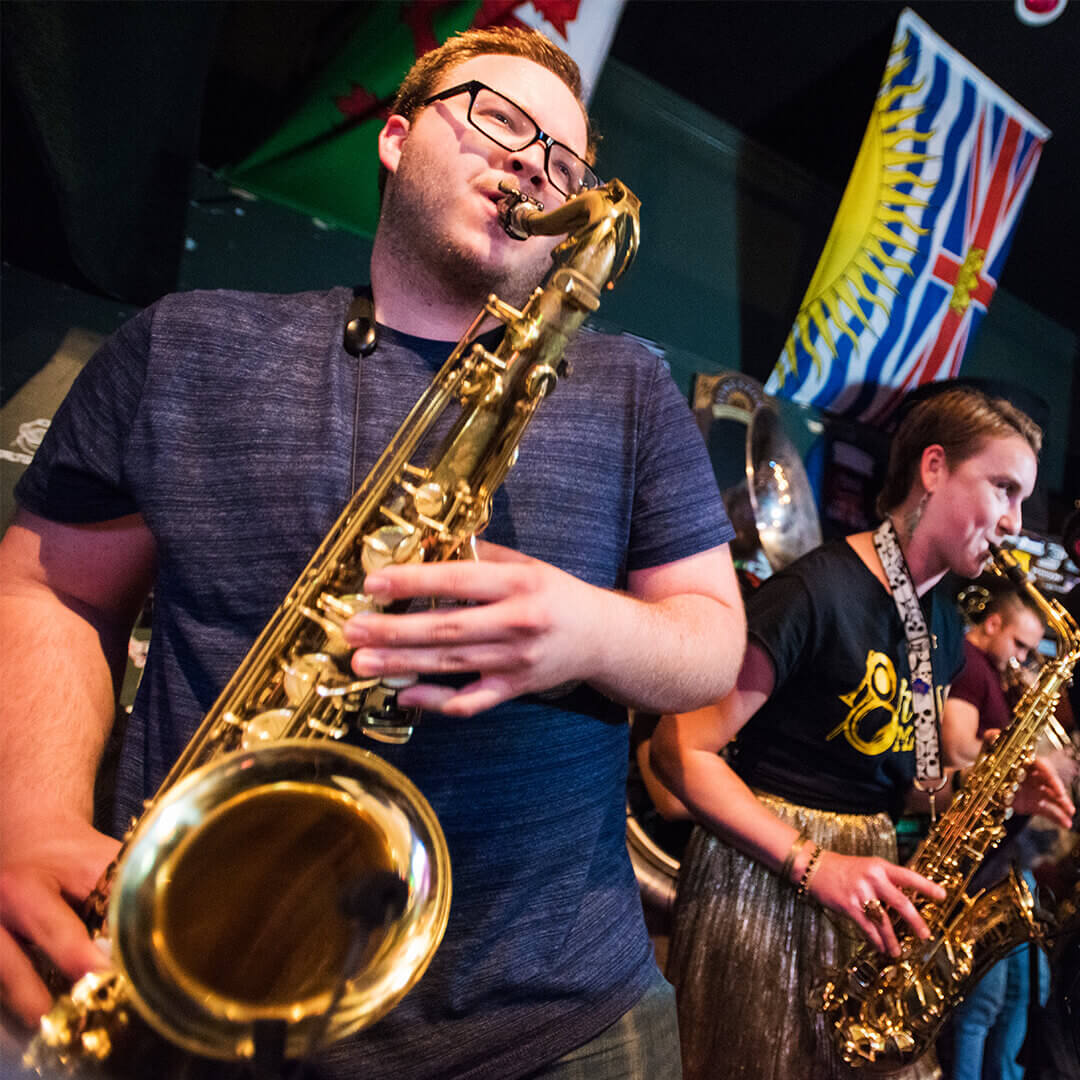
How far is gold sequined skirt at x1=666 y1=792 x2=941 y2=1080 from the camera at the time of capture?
206 centimetres

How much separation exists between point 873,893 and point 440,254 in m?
1.88

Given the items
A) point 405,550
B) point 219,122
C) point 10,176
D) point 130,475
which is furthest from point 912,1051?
point 219,122

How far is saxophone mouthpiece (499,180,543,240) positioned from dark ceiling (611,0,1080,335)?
272cm

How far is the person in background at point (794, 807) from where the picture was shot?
6.56 feet

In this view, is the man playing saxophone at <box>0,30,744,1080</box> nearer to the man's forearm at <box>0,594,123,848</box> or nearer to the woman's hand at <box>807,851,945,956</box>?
the man's forearm at <box>0,594,123,848</box>

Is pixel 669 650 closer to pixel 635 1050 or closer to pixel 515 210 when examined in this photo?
pixel 635 1050

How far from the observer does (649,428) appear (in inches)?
53.4

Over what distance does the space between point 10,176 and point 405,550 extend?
1.78m

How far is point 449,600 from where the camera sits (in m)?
1.05

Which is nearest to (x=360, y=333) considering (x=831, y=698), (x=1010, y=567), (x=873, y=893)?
(x=831, y=698)

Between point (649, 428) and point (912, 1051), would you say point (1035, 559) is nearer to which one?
point (912, 1051)

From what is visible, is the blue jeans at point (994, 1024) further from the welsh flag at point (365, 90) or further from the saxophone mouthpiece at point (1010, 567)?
the welsh flag at point (365, 90)

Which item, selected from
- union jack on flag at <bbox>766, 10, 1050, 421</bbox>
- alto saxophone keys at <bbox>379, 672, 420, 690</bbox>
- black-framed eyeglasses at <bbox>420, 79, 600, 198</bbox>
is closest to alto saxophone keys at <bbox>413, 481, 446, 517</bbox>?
Result: alto saxophone keys at <bbox>379, 672, 420, 690</bbox>

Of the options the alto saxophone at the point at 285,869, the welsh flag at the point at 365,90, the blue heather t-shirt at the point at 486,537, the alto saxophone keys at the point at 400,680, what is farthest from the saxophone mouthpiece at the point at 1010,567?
the alto saxophone keys at the point at 400,680
